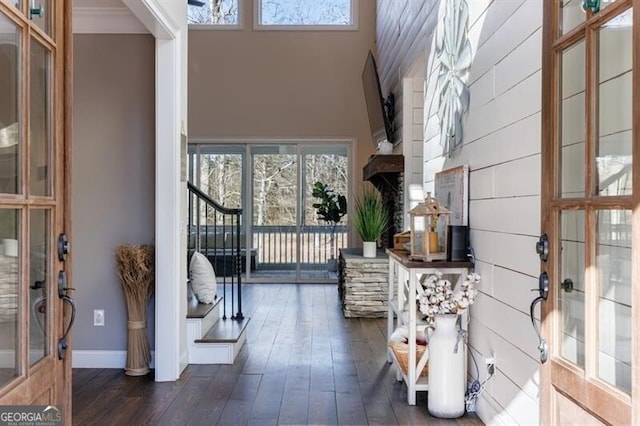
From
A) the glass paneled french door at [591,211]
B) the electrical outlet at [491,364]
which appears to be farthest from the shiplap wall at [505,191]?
the glass paneled french door at [591,211]

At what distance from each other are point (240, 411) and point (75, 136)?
2.22 m

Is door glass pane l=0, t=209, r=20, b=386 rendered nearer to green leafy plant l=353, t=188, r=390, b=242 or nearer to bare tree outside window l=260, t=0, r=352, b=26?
green leafy plant l=353, t=188, r=390, b=242

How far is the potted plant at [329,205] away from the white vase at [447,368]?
16.6 ft

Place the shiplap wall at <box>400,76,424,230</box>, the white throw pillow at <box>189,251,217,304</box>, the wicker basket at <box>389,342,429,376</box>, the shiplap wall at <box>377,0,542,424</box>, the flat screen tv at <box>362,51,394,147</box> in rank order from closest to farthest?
1. the shiplap wall at <box>377,0,542,424</box>
2. the wicker basket at <box>389,342,429,376</box>
3. the white throw pillow at <box>189,251,217,304</box>
4. the shiplap wall at <box>400,76,424,230</box>
5. the flat screen tv at <box>362,51,394,147</box>

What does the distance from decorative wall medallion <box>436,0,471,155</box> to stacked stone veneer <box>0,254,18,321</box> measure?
240 cm

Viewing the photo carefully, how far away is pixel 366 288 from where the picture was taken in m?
5.29

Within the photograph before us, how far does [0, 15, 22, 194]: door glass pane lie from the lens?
1.37 meters

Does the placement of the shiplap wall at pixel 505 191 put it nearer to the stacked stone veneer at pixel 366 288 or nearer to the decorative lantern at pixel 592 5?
the decorative lantern at pixel 592 5

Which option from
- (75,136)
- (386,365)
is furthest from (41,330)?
(386,365)

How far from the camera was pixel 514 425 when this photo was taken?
223 cm

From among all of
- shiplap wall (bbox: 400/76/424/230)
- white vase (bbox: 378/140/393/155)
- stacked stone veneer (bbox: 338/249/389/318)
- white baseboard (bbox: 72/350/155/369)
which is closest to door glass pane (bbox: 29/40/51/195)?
white baseboard (bbox: 72/350/155/369)

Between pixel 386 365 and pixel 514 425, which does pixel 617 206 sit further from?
pixel 386 365

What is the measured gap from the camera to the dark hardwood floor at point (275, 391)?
8.89ft

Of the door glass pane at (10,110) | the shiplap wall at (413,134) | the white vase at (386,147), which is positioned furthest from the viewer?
the white vase at (386,147)
